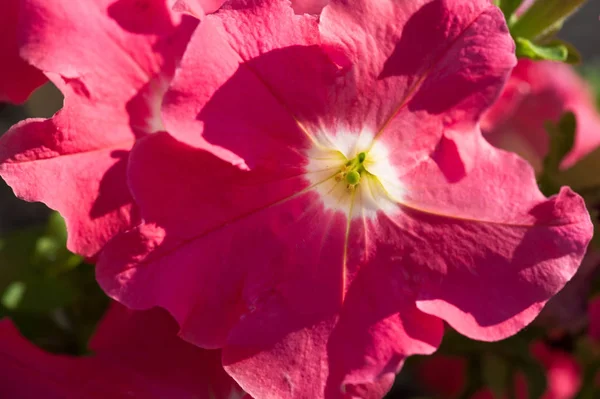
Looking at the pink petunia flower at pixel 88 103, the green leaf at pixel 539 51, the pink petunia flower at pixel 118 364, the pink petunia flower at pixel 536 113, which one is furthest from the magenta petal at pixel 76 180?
the pink petunia flower at pixel 536 113

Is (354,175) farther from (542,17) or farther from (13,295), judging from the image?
(13,295)

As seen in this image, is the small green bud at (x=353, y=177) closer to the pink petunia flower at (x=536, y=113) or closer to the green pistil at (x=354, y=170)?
the green pistil at (x=354, y=170)

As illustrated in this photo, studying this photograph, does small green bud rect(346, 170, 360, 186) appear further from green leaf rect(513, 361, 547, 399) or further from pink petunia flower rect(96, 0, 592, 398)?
green leaf rect(513, 361, 547, 399)

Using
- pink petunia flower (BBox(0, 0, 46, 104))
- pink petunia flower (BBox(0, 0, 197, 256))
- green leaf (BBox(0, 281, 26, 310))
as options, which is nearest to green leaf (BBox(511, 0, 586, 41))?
pink petunia flower (BBox(0, 0, 197, 256))

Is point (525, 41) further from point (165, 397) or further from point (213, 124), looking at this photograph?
point (165, 397)

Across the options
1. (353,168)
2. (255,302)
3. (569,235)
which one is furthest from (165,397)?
(569,235)

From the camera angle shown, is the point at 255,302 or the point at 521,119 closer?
Result: the point at 255,302
